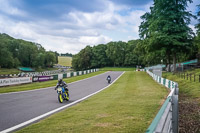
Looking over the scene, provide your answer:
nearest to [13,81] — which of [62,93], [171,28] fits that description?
[62,93]

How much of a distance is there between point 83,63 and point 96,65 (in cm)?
786

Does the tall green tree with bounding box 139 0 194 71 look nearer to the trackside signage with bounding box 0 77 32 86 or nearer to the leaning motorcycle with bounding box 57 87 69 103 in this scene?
the trackside signage with bounding box 0 77 32 86

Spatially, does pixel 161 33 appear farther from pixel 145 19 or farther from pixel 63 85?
pixel 63 85

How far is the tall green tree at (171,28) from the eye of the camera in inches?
1268

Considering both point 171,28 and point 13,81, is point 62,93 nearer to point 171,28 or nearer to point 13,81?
point 13,81

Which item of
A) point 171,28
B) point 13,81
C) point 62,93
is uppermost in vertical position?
point 171,28

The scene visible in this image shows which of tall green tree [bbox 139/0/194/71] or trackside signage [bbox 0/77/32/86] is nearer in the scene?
trackside signage [bbox 0/77/32/86]

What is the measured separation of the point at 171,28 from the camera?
32.6 meters

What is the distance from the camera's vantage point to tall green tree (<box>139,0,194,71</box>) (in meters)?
32.2

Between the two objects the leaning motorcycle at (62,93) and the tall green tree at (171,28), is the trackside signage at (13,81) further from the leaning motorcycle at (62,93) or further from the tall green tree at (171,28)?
the tall green tree at (171,28)

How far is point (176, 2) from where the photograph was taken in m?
34.3

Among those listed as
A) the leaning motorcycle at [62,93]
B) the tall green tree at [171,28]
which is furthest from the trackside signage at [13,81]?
the tall green tree at [171,28]

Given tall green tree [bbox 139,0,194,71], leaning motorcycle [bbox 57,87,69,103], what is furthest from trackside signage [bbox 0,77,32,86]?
tall green tree [bbox 139,0,194,71]

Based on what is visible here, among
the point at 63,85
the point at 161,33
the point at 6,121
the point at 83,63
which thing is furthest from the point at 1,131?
the point at 83,63
